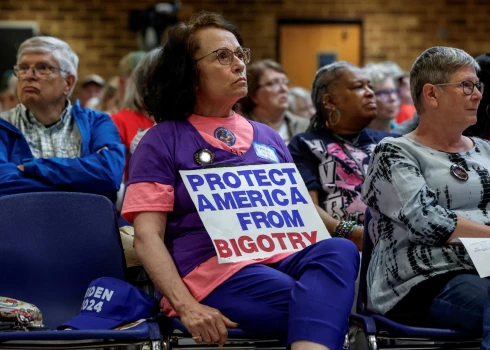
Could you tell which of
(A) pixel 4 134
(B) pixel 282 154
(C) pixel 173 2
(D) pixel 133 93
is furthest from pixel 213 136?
(C) pixel 173 2

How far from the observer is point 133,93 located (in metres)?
4.26

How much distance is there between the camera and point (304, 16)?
9.41m

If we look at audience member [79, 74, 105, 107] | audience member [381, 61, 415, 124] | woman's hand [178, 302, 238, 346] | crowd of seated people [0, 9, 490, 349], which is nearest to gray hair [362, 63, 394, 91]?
audience member [381, 61, 415, 124]

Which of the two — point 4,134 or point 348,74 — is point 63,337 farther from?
point 348,74

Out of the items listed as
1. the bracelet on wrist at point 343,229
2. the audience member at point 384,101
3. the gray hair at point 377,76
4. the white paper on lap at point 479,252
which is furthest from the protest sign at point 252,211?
the gray hair at point 377,76

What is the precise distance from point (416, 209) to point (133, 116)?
2111mm

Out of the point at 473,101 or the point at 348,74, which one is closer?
the point at 473,101

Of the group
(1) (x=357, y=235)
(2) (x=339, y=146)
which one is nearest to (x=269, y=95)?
(2) (x=339, y=146)

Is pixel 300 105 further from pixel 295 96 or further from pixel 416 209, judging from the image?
pixel 416 209

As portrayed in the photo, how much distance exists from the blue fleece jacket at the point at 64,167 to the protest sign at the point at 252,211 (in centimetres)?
82

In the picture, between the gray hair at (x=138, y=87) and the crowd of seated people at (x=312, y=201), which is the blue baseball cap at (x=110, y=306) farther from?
the gray hair at (x=138, y=87)

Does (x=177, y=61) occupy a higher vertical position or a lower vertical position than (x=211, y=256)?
higher

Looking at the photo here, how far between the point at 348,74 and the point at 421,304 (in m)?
1.42

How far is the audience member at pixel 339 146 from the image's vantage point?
333cm
